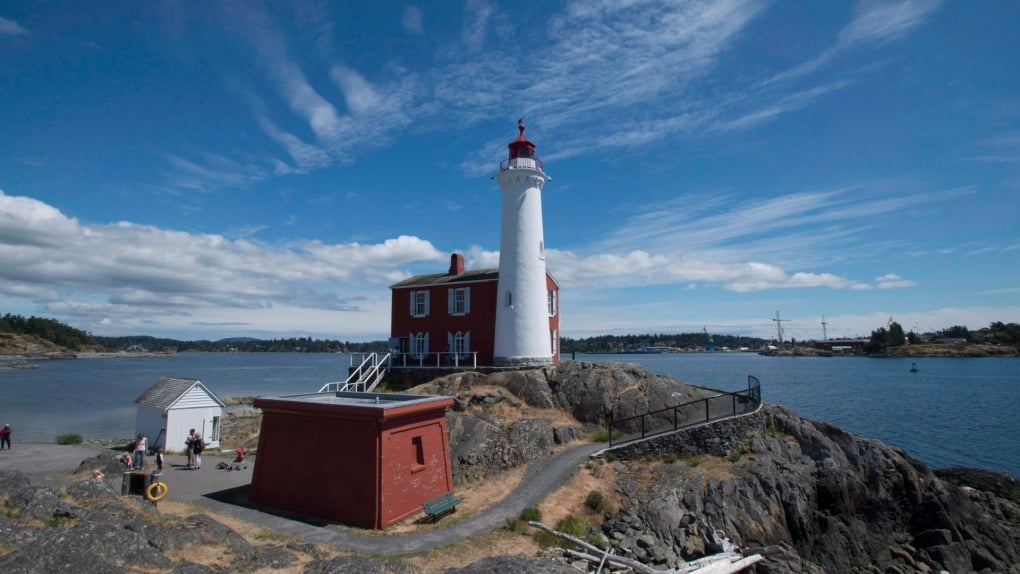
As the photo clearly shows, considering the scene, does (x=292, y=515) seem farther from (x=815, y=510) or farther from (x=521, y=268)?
(x=815, y=510)

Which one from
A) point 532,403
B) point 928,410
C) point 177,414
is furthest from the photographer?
point 928,410

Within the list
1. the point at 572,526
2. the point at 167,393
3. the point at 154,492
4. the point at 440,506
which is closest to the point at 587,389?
the point at 572,526

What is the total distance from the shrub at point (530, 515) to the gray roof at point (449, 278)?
1553 cm

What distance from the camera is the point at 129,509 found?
11.1m

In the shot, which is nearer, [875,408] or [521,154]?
[521,154]

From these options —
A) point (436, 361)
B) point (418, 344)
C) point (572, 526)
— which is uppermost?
point (418, 344)

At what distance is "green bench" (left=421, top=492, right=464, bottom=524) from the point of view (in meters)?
15.3

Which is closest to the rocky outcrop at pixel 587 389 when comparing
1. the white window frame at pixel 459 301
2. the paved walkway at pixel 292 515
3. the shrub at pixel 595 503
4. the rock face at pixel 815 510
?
the paved walkway at pixel 292 515

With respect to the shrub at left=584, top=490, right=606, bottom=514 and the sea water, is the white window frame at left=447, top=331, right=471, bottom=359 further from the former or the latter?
the sea water

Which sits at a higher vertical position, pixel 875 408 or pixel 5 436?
pixel 5 436

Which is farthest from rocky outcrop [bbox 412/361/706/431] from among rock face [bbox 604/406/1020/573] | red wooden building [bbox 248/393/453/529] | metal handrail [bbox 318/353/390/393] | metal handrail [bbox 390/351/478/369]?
red wooden building [bbox 248/393/453/529]

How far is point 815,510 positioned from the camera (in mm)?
19750

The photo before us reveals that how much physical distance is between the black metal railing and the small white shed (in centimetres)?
1904

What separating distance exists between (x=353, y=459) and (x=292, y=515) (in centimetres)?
277
